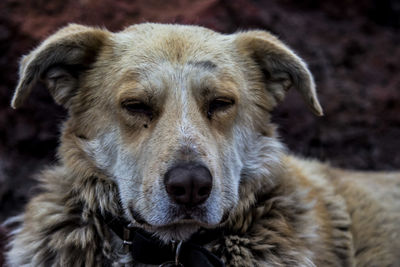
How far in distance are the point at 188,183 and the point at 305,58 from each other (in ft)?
13.8

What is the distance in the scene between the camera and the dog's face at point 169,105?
119 inches

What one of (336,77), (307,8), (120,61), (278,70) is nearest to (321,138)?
(336,77)

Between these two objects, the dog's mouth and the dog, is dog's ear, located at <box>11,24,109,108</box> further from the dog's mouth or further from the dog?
the dog's mouth

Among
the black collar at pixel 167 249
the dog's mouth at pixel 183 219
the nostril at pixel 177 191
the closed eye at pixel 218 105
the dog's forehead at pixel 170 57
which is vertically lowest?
the black collar at pixel 167 249

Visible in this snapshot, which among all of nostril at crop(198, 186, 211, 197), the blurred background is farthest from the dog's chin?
the blurred background

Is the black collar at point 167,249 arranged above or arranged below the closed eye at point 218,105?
below

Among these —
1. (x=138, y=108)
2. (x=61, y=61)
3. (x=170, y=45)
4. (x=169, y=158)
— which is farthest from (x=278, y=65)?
(x=61, y=61)

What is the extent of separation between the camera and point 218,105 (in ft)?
11.3

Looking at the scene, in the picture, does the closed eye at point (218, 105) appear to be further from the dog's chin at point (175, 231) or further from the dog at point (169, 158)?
the dog's chin at point (175, 231)

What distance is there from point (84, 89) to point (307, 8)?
4.47 m

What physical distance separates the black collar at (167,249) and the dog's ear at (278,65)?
1.13m

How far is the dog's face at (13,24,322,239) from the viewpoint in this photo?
301 centimetres

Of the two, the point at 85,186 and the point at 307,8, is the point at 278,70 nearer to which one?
the point at 85,186

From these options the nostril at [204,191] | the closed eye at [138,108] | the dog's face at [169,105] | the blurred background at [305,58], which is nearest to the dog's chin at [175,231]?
the dog's face at [169,105]
